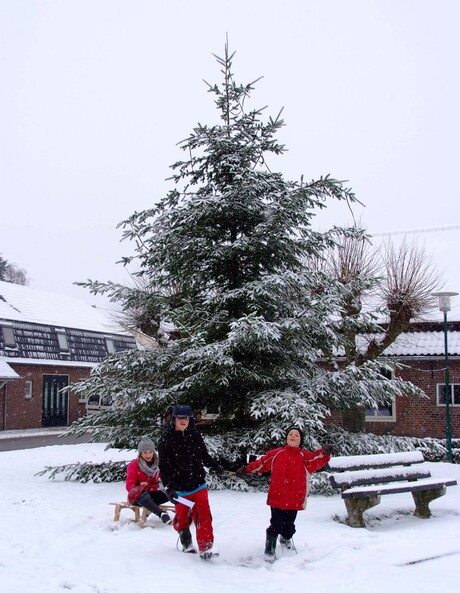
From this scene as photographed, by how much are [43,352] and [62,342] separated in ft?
6.20

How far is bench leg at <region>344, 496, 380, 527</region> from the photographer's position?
839 cm

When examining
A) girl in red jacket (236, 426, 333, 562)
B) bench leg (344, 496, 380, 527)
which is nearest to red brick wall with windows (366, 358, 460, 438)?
bench leg (344, 496, 380, 527)

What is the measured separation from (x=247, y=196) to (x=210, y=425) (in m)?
4.27

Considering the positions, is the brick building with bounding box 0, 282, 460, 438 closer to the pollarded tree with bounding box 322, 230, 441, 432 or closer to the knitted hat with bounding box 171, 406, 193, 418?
the pollarded tree with bounding box 322, 230, 441, 432

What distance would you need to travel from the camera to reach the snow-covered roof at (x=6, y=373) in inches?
1195

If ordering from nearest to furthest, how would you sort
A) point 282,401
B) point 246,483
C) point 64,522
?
point 64,522 < point 282,401 < point 246,483

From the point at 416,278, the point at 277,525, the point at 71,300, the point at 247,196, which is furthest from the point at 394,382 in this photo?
the point at 71,300

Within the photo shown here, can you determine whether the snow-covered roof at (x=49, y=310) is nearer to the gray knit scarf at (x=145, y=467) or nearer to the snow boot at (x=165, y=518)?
the gray knit scarf at (x=145, y=467)

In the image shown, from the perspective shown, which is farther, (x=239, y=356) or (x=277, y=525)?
(x=239, y=356)

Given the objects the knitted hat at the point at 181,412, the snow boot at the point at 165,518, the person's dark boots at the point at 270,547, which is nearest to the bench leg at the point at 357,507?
the person's dark boots at the point at 270,547

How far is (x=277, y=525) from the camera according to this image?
278 inches

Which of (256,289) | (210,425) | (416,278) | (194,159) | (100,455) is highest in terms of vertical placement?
(194,159)

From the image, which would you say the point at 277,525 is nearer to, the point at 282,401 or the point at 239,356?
the point at 282,401

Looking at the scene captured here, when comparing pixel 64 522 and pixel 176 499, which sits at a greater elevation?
pixel 176 499
